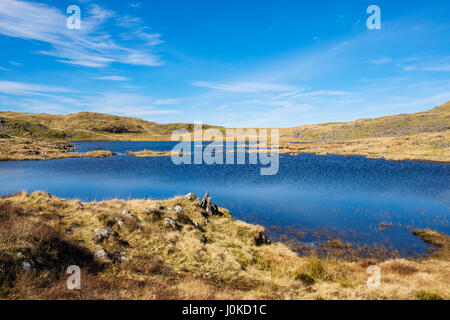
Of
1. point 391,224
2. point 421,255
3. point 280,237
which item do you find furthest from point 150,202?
point 391,224

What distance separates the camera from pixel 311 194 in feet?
113

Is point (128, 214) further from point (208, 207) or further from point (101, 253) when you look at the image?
point (208, 207)

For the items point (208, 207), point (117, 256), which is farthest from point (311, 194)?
point (117, 256)

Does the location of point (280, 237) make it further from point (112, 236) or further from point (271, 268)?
point (112, 236)

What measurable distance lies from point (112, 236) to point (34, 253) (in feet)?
14.3

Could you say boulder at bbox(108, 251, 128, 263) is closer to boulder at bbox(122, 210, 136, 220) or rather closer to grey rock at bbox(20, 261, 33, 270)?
grey rock at bbox(20, 261, 33, 270)

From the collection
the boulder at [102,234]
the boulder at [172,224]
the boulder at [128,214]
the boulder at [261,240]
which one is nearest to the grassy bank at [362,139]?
the boulder at [128,214]

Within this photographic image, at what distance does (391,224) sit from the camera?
74.5 feet

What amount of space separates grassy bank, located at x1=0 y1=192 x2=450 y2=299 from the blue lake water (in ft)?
14.9

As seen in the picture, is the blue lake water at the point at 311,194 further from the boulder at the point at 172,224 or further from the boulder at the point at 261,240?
the boulder at the point at 172,224

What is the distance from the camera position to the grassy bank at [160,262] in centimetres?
900

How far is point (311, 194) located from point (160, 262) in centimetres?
2757

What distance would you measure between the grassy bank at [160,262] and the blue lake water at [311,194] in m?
4.53

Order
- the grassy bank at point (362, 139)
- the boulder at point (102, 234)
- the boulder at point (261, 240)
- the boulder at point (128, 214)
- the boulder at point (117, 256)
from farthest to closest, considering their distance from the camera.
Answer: the grassy bank at point (362, 139)
the boulder at point (261, 240)
the boulder at point (128, 214)
the boulder at point (102, 234)
the boulder at point (117, 256)
